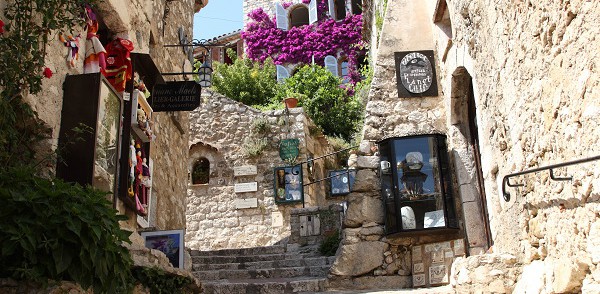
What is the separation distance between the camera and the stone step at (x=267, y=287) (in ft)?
25.0

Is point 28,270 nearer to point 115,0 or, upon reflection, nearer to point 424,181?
point 115,0

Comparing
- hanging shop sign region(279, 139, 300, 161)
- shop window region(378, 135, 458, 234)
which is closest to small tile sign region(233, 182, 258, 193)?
hanging shop sign region(279, 139, 300, 161)

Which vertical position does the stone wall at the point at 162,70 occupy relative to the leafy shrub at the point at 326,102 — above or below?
below

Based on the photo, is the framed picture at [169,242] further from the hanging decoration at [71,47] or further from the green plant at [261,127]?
the green plant at [261,127]

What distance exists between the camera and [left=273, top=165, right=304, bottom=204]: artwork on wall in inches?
546

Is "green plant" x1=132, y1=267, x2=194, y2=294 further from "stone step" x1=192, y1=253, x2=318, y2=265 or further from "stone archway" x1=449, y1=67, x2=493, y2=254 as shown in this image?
"stone step" x1=192, y1=253, x2=318, y2=265

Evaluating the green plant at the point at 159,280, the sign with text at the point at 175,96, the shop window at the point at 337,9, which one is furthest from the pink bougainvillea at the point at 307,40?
the green plant at the point at 159,280

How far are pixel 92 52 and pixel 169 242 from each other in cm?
218

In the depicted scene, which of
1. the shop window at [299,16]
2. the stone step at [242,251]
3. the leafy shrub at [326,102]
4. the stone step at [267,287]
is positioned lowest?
the stone step at [267,287]

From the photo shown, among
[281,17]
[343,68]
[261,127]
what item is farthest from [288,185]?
[281,17]

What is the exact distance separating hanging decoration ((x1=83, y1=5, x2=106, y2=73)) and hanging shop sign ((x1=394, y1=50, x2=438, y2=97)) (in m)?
4.49

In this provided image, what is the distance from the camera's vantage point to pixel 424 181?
8164mm

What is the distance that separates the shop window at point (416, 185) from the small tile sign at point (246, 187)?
6171 mm

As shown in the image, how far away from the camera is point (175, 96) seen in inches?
318
